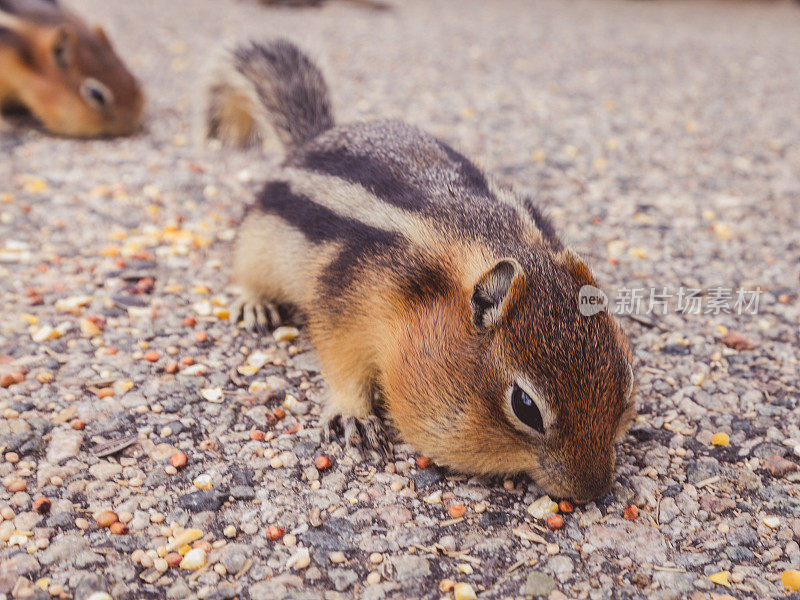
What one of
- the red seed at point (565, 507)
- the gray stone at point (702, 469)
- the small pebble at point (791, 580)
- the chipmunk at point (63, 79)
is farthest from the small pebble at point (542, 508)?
the chipmunk at point (63, 79)

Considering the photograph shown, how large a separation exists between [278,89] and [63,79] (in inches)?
107

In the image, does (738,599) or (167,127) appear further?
(167,127)

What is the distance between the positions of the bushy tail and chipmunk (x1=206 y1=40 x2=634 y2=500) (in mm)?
501

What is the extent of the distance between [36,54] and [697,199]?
18.0ft

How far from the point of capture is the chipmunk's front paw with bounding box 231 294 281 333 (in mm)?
3938

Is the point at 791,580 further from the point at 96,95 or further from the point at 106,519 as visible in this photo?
the point at 96,95

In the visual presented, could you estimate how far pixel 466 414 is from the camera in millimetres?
2725

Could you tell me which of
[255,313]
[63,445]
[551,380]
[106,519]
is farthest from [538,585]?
[255,313]

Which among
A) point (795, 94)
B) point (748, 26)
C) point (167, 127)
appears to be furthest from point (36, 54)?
point (748, 26)

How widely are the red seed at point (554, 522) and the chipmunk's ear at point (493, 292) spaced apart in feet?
2.53

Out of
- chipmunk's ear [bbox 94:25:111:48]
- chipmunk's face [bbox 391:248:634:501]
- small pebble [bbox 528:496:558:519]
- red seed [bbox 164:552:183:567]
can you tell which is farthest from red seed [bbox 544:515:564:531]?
chipmunk's ear [bbox 94:25:111:48]

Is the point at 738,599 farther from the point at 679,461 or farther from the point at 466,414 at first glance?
the point at 466,414

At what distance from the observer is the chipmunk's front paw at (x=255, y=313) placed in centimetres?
394

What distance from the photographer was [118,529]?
2.68m
